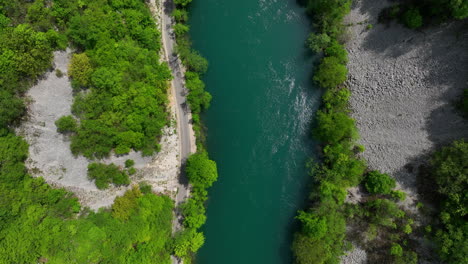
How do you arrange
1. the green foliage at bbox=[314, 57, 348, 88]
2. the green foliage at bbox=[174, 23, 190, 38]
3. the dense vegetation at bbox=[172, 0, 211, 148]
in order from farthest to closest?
the green foliage at bbox=[174, 23, 190, 38] < the dense vegetation at bbox=[172, 0, 211, 148] < the green foliage at bbox=[314, 57, 348, 88]

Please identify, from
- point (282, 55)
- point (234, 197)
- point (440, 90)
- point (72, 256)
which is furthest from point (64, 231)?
point (440, 90)

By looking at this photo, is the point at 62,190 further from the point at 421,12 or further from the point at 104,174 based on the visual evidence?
the point at 421,12

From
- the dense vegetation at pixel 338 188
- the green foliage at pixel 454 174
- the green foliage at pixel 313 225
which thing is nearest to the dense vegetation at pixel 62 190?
the green foliage at pixel 313 225

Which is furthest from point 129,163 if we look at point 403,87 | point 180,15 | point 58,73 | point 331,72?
point 403,87

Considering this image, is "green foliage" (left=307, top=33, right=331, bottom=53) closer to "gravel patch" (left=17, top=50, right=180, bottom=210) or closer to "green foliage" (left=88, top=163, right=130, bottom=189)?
"gravel patch" (left=17, top=50, right=180, bottom=210)

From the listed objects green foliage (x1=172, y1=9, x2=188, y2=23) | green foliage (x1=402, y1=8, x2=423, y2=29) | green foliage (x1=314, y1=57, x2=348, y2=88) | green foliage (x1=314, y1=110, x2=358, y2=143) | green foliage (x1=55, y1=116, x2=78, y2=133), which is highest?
green foliage (x1=172, y1=9, x2=188, y2=23)

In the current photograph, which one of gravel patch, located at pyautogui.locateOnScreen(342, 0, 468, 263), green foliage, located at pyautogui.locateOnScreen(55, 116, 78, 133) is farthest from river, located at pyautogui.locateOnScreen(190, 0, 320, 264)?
green foliage, located at pyautogui.locateOnScreen(55, 116, 78, 133)

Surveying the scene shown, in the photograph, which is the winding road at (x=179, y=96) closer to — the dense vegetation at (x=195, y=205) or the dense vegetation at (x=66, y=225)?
the dense vegetation at (x=195, y=205)
